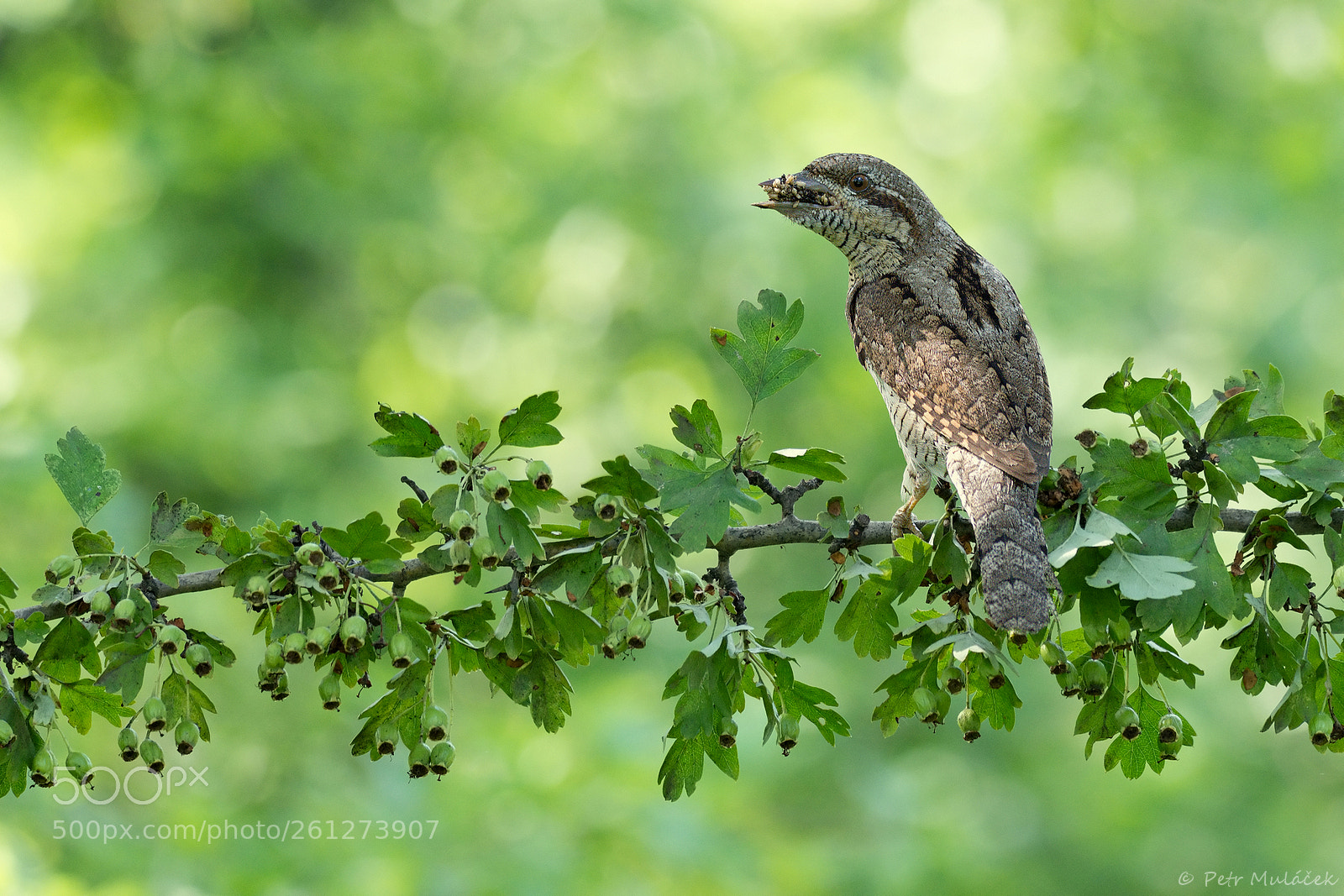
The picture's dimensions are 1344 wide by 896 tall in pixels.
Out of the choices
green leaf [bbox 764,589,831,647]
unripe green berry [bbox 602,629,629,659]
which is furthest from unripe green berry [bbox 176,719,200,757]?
green leaf [bbox 764,589,831,647]

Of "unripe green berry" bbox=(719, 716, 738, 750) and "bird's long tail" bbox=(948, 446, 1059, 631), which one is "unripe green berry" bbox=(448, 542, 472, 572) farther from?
"bird's long tail" bbox=(948, 446, 1059, 631)

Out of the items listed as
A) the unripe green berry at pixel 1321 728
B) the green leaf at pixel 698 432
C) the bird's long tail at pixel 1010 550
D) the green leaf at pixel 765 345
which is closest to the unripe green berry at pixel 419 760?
the green leaf at pixel 698 432

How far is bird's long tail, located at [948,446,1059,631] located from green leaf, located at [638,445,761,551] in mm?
340

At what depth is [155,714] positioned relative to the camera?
5.25 feet

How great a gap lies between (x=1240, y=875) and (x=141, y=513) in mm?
5930

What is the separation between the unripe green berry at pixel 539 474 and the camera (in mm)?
1553

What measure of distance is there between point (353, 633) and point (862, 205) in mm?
1448

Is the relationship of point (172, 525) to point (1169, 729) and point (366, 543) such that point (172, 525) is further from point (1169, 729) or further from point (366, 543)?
point (1169, 729)

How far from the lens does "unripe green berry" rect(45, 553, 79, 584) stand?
1.53 meters

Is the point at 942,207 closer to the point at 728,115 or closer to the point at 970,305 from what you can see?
the point at 728,115

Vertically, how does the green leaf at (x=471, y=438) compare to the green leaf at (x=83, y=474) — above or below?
below

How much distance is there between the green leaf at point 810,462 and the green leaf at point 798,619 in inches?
9.2

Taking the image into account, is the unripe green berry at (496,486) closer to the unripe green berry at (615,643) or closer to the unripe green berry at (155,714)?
the unripe green berry at (615,643)

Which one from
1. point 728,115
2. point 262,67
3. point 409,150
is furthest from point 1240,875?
point 262,67
